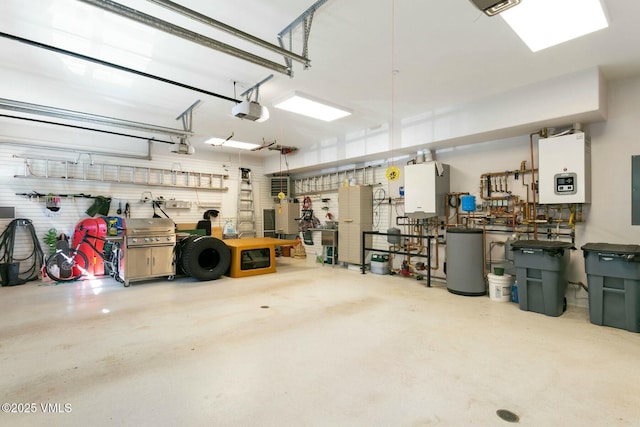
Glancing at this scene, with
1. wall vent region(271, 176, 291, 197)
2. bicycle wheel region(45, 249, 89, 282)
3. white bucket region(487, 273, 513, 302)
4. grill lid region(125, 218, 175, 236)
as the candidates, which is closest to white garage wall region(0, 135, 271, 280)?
bicycle wheel region(45, 249, 89, 282)

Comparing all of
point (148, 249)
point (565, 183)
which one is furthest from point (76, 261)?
point (565, 183)

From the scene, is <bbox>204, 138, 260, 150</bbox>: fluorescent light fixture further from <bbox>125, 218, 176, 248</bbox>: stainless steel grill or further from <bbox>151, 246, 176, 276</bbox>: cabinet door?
<bbox>151, 246, 176, 276</bbox>: cabinet door

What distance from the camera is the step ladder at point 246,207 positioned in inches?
383

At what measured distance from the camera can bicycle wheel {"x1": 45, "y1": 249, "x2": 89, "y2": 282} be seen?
601cm

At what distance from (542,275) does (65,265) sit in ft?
27.6

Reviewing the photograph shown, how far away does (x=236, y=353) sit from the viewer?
2.96 m

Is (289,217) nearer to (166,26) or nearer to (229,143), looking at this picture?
(229,143)

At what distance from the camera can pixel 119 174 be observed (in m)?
7.57

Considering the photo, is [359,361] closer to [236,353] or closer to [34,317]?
[236,353]

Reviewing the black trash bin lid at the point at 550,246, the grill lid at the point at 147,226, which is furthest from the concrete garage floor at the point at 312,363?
the grill lid at the point at 147,226

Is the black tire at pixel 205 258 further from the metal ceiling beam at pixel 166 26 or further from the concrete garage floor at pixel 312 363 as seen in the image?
the metal ceiling beam at pixel 166 26

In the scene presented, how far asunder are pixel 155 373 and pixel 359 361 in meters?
1.81

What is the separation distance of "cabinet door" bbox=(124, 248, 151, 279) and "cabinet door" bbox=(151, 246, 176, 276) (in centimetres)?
9

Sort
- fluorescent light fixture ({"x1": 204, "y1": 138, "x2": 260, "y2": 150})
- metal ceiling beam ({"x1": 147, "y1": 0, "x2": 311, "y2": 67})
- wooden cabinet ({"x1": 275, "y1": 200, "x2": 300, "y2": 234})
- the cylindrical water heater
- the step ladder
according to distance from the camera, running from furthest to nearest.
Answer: the step ladder
wooden cabinet ({"x1": 275, "y1": 200, "x2": 300, "y2": 234})
fluorescent light fixture ({"x1": 204, "y1": 138, "x2": 260, "y2": 150})
the cylindrical water heater
metal ceiling beam ({"x1": 147, "y1": 0, "x2": 311, "y2": 67})
